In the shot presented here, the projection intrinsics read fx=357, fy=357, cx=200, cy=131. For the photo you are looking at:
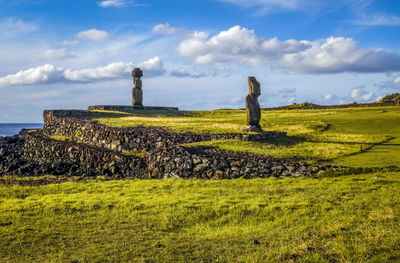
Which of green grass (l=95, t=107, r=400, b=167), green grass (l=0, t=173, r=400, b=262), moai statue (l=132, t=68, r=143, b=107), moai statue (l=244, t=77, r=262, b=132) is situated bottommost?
green grass (l=0, t=173, r=400, b=262)

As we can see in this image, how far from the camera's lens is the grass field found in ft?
Answer: 29.9

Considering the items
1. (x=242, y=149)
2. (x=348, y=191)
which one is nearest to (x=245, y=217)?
(x=348, y=191)

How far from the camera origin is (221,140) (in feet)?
89.5

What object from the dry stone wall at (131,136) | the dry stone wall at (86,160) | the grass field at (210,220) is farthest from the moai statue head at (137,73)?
the grass field at (210,220)

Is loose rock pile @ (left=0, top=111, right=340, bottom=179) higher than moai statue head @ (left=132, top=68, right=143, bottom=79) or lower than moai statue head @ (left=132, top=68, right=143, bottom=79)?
lower

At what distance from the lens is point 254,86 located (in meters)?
30.4

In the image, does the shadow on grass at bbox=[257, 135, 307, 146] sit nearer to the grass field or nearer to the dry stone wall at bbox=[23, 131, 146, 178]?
the grass field

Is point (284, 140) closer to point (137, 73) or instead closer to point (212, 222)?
point (212, 222)

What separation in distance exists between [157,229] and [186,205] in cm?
241

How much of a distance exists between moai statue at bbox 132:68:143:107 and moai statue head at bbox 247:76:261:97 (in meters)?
28.9

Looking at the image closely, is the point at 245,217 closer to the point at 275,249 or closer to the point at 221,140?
the point at 275,249

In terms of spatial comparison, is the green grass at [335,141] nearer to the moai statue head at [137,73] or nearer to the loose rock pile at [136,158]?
the loose rock pile at [136,158]

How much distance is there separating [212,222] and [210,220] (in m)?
0.21

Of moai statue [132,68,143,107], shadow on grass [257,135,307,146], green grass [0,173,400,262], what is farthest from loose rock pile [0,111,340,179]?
moai statue [132,68,143,107]
